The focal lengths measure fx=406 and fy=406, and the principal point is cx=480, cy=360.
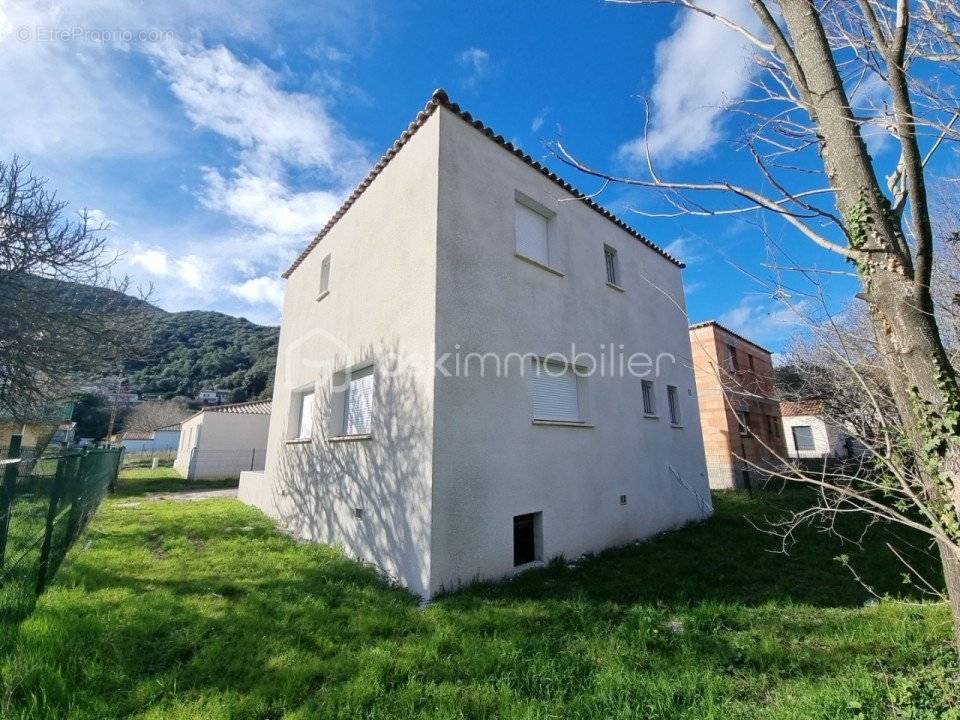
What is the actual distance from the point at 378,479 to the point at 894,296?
5838 millimetres

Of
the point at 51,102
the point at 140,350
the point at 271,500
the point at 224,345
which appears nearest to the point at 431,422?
the point at 271,500

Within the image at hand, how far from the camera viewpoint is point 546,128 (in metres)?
2.68

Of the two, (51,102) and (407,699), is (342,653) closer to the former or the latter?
(407,699)

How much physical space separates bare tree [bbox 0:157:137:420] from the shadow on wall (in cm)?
567

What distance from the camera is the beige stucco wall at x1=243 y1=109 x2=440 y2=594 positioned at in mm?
5516

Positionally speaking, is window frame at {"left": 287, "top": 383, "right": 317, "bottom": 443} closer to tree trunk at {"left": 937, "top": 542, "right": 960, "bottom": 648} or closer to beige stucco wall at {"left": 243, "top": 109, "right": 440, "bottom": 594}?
beige stucco wall at {"left": 243, "top": 109, "right": 440, "bottom": 594}

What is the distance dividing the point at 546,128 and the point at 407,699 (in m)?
4.14

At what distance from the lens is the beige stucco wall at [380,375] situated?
5516mm

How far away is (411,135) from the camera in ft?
23.1

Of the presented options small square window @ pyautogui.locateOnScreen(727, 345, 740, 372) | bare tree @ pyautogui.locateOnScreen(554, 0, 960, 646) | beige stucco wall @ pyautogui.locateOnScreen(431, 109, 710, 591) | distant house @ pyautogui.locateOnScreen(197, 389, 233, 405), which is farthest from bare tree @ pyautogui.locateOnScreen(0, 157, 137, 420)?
distant house @ pyautogui.locateOnScreen(197, 389, 233, 405)

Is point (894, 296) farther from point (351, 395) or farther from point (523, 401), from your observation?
point (351, 395)

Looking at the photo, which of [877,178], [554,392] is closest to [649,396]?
[554,392]

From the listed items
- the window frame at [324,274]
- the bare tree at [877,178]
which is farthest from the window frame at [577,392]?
the window frame at [324,274]

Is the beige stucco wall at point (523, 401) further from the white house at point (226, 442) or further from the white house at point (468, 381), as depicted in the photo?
the white house at point (226, 442)
